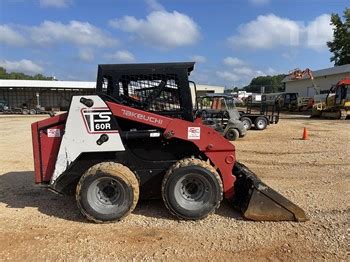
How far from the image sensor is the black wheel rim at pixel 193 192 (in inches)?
221

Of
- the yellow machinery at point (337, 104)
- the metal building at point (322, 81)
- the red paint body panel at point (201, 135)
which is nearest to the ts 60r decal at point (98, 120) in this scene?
the red paint body panel at point (201, 135)

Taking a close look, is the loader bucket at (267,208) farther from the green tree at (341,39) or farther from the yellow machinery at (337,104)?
the green tree at (341,39)

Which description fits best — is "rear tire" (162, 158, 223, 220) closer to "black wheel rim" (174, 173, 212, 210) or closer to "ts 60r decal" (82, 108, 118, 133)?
"black wheel rim" (174, 173, 212, 210)

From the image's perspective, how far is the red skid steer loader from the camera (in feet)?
18.2

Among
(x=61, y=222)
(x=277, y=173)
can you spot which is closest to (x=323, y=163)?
(x=277, y=173)

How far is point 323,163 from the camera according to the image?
32.7 feet

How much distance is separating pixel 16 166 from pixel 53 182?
4.85 meters

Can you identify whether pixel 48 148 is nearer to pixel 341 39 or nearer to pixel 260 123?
pixel 260 123

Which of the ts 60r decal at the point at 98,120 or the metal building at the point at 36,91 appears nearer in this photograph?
the ts 60r decal at the point at 98,120

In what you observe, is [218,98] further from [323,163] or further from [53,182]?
[53,182]

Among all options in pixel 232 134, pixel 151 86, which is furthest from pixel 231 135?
pixel 151 86

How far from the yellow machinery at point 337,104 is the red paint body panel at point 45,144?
26.4m

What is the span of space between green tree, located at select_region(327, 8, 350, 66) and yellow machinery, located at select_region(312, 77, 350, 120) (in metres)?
31.7

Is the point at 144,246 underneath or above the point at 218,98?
underneath
